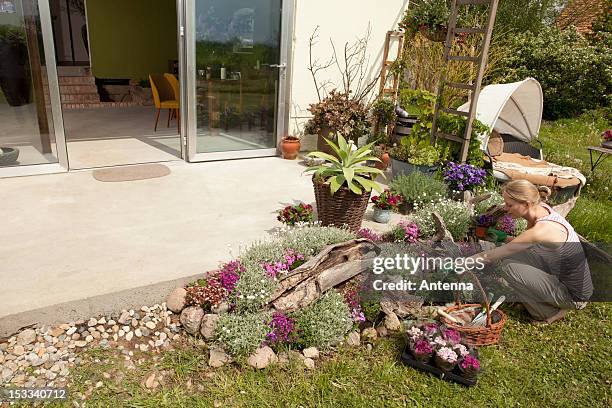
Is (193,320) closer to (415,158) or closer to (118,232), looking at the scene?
(118,232)

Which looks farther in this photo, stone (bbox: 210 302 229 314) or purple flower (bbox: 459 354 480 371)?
stone (bbox: 210 302 229 314)

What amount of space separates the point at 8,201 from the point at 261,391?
310 cm

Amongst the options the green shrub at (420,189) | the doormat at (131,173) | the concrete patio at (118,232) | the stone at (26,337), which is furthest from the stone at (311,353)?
the doormat at (131,173)

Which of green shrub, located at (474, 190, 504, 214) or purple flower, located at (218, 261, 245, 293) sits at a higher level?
green shrub, located at (474, 190, 504, 214)

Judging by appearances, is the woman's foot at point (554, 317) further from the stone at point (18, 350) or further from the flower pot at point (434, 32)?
the flower pot at point (434, 32)

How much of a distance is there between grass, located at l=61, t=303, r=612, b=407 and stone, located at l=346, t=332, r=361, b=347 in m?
0.05

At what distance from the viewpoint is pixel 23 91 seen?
4480mm

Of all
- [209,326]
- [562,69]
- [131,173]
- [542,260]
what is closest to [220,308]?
[209,326]

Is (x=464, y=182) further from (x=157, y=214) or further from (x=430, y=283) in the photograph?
(x=157, y=214)

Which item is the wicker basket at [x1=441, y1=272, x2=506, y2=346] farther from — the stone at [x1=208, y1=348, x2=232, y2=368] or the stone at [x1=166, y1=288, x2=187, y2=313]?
the stone at [x1=166, y1=288, x2=187, y2=313]

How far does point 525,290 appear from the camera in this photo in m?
2.77

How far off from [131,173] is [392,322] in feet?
11.2

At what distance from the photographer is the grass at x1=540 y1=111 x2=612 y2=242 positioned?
392cm

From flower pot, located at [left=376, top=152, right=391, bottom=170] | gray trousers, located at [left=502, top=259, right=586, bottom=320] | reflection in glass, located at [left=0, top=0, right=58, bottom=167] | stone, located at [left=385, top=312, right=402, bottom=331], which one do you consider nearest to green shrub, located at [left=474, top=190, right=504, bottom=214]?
gray trousers, located at [left=502, top=259, right=586, bottom=320]
